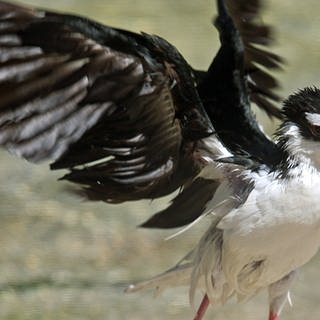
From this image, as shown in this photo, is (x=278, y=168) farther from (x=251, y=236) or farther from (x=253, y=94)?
(x=253, y=94)

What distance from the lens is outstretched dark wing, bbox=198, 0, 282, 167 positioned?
2570 mm

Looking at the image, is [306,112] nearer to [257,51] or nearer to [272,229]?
[272,229]

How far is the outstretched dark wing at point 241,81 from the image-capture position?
101 inches

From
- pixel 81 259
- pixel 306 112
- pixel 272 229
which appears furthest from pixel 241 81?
pixel 81 259

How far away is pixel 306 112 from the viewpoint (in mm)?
2406

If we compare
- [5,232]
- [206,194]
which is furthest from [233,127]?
[5,232]

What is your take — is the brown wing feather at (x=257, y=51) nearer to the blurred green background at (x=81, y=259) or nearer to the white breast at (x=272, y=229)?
the blurred green background at (x=81, y=259)

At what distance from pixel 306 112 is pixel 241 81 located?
35 centimetres

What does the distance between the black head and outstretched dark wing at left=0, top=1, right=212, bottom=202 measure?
0.20m

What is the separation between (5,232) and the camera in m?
3.49

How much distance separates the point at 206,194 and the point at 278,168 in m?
0.27

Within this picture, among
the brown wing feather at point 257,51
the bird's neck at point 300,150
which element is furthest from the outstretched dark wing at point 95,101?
the brown wing feather at point 257,51

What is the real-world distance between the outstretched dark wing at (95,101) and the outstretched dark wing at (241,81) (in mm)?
190

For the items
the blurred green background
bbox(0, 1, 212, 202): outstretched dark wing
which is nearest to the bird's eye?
bbox(0, 1, 212, 202): outstretched dark wing
